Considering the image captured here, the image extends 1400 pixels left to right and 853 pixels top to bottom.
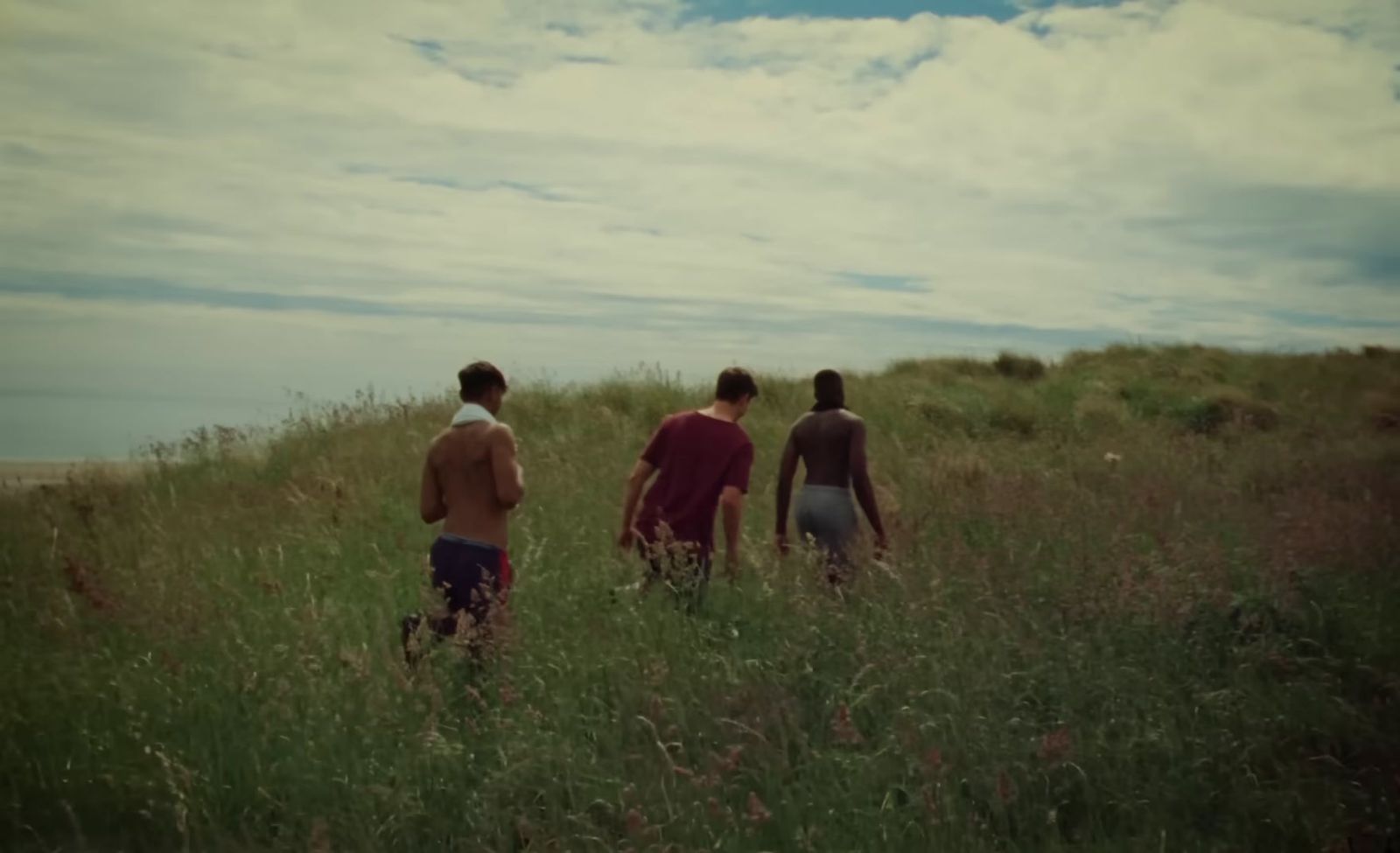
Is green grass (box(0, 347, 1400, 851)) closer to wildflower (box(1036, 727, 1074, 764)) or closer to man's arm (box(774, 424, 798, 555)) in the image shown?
wildflower (box(1036, 727, 1074, 764))

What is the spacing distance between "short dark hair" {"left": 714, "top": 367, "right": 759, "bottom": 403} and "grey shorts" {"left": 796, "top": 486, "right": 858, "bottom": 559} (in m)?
0.91

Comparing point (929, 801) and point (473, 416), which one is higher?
point (473, 416)

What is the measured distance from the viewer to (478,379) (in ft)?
17.4

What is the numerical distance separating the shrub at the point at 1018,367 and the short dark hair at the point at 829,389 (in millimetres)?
16512

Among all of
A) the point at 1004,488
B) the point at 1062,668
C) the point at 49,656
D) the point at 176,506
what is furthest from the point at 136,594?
the point at 1004,488

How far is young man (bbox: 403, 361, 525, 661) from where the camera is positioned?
5172mm

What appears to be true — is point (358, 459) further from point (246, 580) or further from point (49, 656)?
point (49, 656)

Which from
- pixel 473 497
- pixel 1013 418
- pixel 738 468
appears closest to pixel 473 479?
pixel 473 497

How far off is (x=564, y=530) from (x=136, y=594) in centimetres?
309

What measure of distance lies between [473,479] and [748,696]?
1.62m

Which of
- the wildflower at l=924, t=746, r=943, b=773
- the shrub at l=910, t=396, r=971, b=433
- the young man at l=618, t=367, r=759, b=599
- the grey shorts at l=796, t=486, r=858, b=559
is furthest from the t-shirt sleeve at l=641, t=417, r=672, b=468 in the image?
the shrub at l=910, t=396, r=971, b=433

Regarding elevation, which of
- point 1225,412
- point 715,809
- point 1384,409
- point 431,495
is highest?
point 1384,409

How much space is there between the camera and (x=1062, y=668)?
493 centimetres

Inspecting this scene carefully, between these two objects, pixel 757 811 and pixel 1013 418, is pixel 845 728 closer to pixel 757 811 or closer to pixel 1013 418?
pixel 757 811
